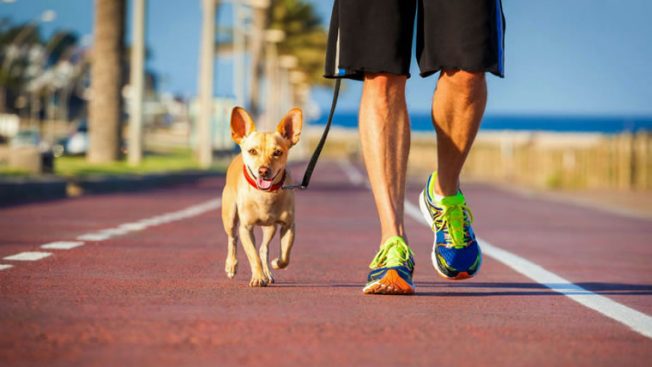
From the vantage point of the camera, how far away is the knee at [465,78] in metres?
6.86

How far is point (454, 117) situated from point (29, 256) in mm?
3362

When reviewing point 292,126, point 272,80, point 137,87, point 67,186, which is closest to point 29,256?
point 292,126

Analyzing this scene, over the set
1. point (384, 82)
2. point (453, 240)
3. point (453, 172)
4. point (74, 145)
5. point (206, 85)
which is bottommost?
point (74, 145)

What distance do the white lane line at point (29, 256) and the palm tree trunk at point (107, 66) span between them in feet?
82.5

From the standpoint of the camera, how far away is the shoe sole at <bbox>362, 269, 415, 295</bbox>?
6.56m

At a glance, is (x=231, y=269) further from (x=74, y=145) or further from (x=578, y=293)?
(x=74, y=145)

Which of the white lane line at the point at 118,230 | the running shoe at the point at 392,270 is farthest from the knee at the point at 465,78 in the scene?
the white lane line at the point at 118,230

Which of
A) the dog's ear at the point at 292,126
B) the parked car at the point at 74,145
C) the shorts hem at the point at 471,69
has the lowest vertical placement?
the parked car at the point at 74,145

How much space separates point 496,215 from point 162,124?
6538 inches

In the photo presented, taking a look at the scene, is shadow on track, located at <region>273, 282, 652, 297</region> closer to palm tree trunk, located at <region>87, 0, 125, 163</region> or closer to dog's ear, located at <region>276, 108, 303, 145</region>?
dog's ear, located at <region>276, 108, 303, 145</region>

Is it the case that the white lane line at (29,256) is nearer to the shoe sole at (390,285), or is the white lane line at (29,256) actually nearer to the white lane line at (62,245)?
the white lane line at (62,245)

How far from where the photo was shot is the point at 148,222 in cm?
1452

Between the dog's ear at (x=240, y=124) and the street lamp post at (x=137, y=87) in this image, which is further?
the street lamp post at (x=137, y=87)

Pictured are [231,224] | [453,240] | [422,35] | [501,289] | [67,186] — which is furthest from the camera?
[67,186]
